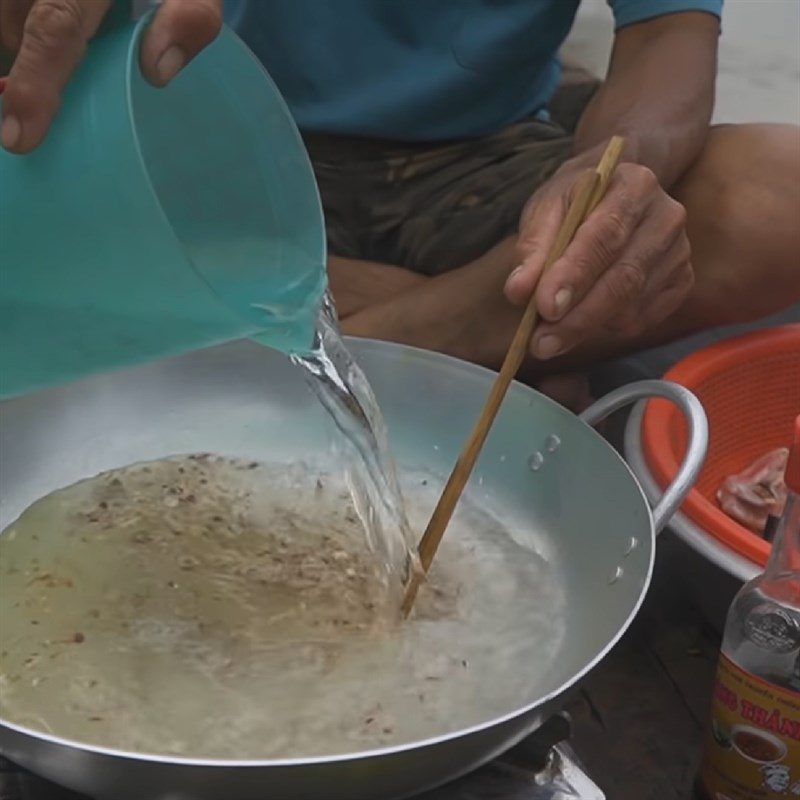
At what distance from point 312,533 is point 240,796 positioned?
12.2 inches

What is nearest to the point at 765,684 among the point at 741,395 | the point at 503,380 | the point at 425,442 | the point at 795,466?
the point at 795,466

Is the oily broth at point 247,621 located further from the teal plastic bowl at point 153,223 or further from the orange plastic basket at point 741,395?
the orange plastic basket at point 741,395

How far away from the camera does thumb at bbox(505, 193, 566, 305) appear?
806 mm

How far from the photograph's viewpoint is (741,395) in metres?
1.15

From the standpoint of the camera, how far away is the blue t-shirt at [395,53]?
4.14 feet

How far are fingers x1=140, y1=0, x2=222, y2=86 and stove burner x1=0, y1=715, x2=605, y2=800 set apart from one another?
0.41 m

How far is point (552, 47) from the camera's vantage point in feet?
4.36

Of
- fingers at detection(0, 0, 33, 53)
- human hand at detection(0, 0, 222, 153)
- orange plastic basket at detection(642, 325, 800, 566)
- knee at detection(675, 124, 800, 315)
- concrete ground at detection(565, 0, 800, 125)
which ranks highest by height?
human hand at detection(0, 0, 222, 153)

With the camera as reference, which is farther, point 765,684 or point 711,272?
point 711,272

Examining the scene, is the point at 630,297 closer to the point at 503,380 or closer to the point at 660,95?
the point at 503,380

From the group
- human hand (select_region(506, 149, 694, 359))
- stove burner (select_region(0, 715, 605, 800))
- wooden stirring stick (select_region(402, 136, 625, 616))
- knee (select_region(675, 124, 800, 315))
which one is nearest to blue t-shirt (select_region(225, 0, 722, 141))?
knee (select_region(675, 124, 800, 315))

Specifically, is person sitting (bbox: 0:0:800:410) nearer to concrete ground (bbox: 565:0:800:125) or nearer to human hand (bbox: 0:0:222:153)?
human hand (bbox: 0:0:222:153)

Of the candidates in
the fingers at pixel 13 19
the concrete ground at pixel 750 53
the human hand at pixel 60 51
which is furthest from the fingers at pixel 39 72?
the concrete ground at pixel 750 53

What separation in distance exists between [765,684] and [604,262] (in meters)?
0.30
